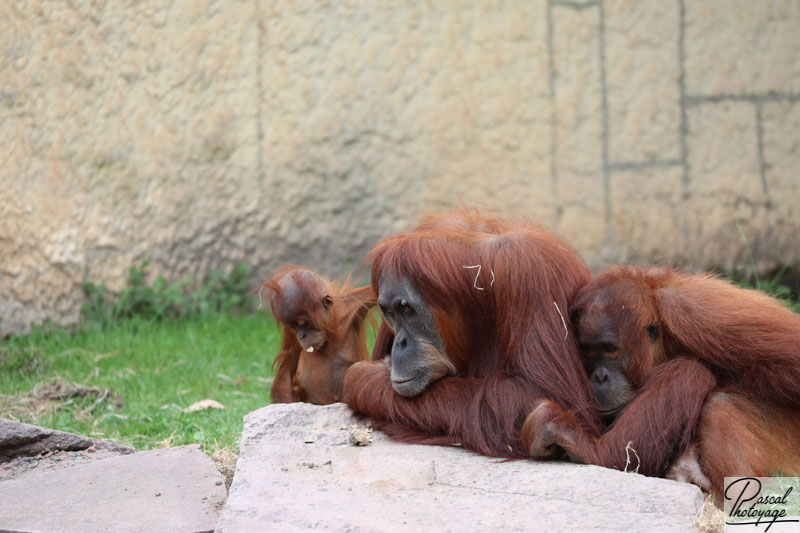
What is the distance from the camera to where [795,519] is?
9.03 feet

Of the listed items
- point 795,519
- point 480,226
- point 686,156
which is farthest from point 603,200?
point 795,519

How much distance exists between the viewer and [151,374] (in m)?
5.66

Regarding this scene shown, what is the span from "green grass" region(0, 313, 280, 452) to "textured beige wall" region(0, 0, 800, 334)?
427mm

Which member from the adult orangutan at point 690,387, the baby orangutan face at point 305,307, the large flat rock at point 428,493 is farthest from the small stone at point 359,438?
the baby orangutan face at point 305,307

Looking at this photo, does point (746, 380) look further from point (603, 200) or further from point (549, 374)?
point (603, 200)

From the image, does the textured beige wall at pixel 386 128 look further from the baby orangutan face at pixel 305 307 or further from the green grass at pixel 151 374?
the baby orangutan face at pixel 305 307

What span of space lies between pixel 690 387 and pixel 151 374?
11.8 feet

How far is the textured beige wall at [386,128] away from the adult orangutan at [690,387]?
3.79m

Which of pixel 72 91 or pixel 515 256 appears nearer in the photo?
pixel 515 256

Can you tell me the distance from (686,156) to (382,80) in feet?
7.68

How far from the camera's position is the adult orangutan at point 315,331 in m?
4.30
